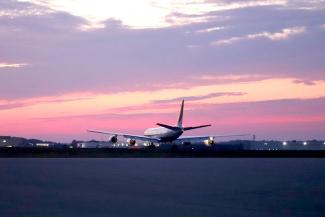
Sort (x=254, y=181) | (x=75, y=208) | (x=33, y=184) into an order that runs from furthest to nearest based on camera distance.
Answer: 1. (x=254, y=181)
2. (x=33, y=184)
3. (x=75, y=208)

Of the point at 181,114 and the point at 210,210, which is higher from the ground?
the point at 181,114

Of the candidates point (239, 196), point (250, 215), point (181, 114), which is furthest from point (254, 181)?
point (181, 114)

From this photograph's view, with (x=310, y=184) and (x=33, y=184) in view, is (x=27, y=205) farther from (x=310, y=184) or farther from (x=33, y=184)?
(x=310, y=184)

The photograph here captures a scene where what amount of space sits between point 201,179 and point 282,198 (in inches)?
Result: 541

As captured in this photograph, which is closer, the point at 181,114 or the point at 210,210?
the point at 210,210

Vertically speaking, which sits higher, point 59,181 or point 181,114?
point 181,114

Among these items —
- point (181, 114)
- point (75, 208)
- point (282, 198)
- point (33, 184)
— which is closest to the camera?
point (75, 208)

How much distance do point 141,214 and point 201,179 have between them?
21.0 meters

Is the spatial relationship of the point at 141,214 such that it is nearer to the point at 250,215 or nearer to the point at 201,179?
the point at 250,215

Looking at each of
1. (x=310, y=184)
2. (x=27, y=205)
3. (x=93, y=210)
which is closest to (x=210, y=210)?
(x=93, y=210)

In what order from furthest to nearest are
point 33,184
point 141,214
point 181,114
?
point 181,114, point 33,184, point 141,214

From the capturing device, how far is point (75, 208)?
29.0m

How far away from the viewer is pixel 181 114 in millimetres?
143875

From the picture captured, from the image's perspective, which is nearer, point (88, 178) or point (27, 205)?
point (27, 205)
